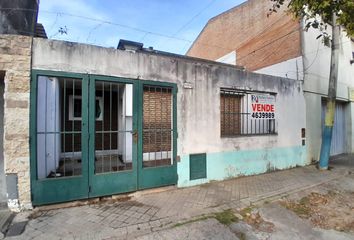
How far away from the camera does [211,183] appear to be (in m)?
6.86

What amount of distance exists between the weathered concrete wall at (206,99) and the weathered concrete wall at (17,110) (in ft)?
0.87

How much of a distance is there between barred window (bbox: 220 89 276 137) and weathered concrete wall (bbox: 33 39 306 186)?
0.24 metres

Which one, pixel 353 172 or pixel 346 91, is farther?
pixel 346 91

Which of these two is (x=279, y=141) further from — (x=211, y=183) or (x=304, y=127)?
(x=211, y=183)

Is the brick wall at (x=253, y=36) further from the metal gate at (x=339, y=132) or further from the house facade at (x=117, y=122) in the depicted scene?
the metal gate at (x=339, y=132)

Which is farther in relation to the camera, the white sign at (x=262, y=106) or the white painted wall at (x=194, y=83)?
the white sign at (x=262, y=106)

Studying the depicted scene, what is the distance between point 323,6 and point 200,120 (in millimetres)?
3683

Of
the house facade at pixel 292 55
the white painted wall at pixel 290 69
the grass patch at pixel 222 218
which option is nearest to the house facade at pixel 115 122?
the grass patch at pixel 222 218

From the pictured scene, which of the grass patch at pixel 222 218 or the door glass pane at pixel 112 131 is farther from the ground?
the door glass pane at pixel 112 131

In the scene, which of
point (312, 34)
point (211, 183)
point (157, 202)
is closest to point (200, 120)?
point (211, 183)

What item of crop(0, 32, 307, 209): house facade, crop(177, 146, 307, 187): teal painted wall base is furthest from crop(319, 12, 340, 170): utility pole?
crop(0, 32, 307, 209): house facade

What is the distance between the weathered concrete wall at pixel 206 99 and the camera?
5195mm

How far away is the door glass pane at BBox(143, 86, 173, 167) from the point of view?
601 centimetres

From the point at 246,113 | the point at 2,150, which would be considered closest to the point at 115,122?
the point at 2,150
